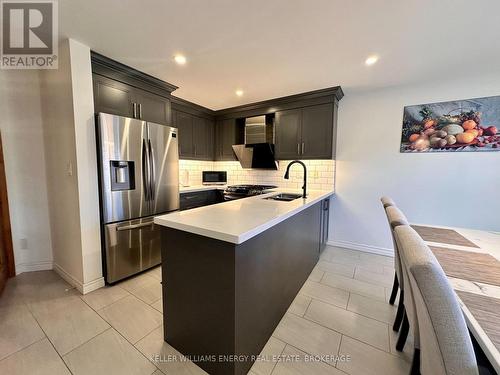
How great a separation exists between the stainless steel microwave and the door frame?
255 centimetres

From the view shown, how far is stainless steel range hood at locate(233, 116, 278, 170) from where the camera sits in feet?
11.5

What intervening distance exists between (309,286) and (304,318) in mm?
516

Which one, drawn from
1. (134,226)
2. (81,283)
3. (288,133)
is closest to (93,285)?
(81,283)

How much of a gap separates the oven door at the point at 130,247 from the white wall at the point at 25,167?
109 cm

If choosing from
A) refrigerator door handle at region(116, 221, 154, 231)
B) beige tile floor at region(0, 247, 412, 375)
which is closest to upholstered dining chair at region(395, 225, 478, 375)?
beige tile floor at region(0, 247, 412, 375)

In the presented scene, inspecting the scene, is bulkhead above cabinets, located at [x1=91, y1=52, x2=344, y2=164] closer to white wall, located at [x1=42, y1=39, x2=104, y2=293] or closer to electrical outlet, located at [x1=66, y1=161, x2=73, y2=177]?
white wall, located at [x1=42, y1=39, x2=104, y2=293]

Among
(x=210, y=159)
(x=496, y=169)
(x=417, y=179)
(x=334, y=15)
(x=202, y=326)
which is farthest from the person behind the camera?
(x=210, y=159)

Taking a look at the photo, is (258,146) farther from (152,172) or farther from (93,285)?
(93,285)

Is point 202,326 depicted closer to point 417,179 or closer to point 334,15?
point 334,15

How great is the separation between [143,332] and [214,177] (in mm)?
A: 2898

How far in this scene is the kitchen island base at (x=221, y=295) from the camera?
1.13 meters

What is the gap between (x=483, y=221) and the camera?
2.51 metres

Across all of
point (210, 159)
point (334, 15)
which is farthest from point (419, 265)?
point (210, 159)

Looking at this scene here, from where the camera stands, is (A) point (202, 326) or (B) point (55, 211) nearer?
(A) point (202, 326)
